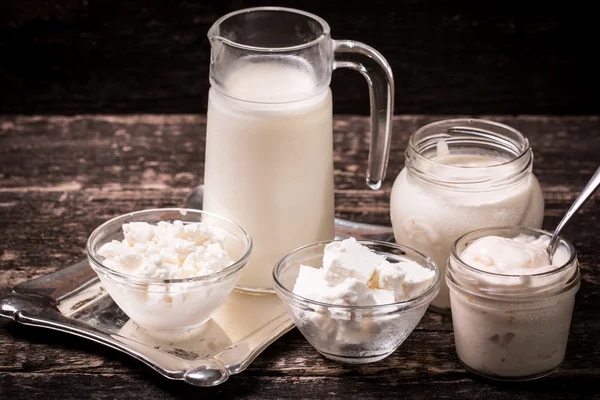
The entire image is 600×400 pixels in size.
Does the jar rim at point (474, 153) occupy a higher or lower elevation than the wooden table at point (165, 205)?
higher

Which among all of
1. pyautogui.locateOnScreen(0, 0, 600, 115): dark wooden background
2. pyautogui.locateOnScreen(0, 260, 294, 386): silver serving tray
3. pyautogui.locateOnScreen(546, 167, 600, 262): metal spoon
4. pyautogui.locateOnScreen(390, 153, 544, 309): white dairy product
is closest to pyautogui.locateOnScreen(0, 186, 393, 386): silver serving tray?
pyautogui.locateOnScreen(0, 260, 294, 386): silver serving tray

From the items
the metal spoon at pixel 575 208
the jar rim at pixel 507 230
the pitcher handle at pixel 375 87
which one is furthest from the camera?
the pitcher handle at pixel 375 87

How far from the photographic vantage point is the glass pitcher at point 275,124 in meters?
1.42

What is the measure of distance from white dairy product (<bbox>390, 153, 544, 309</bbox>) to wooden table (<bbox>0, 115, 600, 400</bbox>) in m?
0.12

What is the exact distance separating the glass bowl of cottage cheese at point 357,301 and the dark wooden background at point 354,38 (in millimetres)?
1121

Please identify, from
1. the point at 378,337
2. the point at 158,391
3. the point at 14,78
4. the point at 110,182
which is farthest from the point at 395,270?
the point at 14,78

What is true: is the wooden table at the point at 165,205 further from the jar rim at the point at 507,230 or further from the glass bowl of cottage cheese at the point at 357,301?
the jar rim at the point at 507,230

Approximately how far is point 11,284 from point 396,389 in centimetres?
67

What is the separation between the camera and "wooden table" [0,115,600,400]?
1.28 m

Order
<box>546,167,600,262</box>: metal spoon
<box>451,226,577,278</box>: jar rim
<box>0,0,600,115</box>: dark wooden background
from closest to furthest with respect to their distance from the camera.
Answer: <box>451,226,577,278</box>: jar rim < <box>546,167,600,262</box>: metal spoon < <box>0,0,600,115</box>: dark wooden background

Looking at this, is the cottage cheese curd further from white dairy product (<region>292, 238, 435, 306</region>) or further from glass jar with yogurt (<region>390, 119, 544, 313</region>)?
glass jar with yogurt (<region>390, 119, 544, 313</region>)

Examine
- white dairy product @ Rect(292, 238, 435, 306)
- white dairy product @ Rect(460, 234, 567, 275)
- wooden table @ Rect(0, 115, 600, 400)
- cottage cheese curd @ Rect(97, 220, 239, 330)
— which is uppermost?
white dairy product @ Rect(460, 234, 567, 275)

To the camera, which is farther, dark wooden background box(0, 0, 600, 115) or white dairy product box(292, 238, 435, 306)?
dark wooden background box(0, 0, 600, 115)

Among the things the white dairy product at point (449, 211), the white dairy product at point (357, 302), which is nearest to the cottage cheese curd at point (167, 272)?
the white dairy product at point (357, 302)
